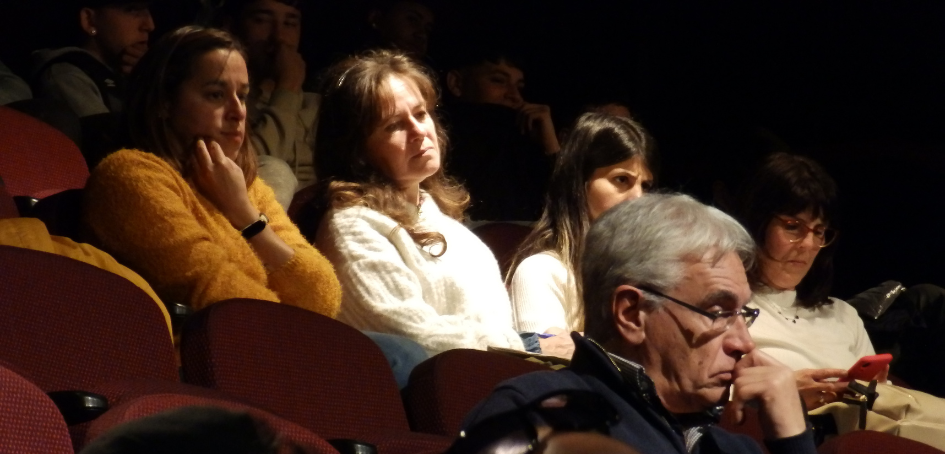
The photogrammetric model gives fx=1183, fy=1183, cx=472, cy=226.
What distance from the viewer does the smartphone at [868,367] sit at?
7.58ft

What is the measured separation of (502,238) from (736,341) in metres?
1.25

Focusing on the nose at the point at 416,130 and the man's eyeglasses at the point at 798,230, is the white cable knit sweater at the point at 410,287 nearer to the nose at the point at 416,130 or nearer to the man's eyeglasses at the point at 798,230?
the nose at the point at 416,130

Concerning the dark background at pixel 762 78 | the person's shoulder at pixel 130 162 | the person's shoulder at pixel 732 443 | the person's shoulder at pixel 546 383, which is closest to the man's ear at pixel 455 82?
the dark background at pixel 762 78

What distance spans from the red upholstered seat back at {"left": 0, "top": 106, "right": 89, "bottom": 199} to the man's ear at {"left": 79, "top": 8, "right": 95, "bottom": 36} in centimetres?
69

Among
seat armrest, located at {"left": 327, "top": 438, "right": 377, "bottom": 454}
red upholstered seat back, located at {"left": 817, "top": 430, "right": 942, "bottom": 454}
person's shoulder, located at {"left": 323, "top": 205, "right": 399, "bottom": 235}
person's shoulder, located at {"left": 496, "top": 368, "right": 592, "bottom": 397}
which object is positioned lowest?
red upholstered seat back, located at {"left": 817, "top": 430, "right": 942, "bottom": 454}

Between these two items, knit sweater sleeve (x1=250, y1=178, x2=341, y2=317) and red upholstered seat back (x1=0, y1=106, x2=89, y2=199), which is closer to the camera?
knit sweater sleeve (x1=250, y1=178, x2=341, y2=317)

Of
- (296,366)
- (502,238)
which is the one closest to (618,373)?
(296,366)

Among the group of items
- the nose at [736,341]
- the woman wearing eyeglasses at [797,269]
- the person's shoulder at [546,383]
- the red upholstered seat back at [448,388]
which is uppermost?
the person's shoulder at [546,383]

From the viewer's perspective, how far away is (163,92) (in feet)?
6.94

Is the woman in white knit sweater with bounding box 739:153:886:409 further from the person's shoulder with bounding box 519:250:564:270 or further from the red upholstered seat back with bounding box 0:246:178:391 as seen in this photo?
the red upholstered seat back with bounding box 0:246:178:391

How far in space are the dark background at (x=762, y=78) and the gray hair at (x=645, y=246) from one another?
5.55ft

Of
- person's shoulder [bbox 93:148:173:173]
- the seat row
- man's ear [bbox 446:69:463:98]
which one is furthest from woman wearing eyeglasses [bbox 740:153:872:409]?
person's shoulder [bbox 93:148:173:173]

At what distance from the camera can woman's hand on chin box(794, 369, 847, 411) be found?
2.27 meters

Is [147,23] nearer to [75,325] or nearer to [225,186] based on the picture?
[225,186]
